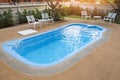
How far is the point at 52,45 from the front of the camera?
7.82 metres

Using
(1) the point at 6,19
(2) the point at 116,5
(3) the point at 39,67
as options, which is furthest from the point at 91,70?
(2) the point at 116,5

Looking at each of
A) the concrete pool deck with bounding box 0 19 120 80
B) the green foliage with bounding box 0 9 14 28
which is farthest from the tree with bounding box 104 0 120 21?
the green foliage with bounding box 0 9 14 28

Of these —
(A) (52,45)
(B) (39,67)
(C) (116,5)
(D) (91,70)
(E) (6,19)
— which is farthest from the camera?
(C) (116,5)

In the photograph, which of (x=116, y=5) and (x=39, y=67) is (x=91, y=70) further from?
(x=116, y=5)

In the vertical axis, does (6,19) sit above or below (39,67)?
above

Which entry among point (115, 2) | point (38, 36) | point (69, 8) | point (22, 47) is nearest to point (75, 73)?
point (22, 47)

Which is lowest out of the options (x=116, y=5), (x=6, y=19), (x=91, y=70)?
(x=91, y=70)

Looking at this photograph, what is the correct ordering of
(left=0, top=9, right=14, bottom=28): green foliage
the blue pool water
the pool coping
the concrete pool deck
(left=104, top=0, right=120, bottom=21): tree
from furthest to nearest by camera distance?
→ (left=104, top=0, right=120, bottom=21): tree < (left=0, top=9, right=14, bottom=28): green foliage < the blue pool water < the pool coping < the concrete pool deck

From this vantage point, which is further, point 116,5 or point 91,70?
point 116,5

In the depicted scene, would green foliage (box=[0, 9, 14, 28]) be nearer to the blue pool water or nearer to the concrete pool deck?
the blue pool water

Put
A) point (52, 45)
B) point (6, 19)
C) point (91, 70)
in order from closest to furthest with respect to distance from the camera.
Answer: point (91, 70)
point (52, 45)
point (6, 19)

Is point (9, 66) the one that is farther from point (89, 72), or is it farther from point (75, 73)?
point (89, 72)

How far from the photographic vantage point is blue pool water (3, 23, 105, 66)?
5.98m

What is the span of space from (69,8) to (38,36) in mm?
9281
